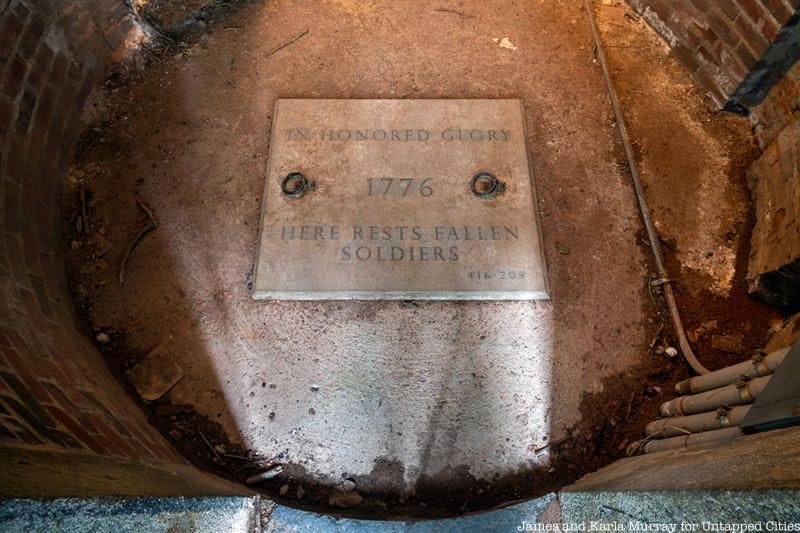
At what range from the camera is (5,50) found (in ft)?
8.00

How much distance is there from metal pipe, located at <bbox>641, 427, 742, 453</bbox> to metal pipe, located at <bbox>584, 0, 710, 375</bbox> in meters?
0.46

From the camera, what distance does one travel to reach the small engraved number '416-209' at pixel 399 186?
109 inches

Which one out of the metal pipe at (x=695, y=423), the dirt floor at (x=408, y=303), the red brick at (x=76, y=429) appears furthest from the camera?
the dirt floor at (x=408, y=303)

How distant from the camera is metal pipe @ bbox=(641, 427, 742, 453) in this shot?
1.69 meters

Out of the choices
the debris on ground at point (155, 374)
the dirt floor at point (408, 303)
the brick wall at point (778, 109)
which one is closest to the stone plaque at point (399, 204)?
the dirt floor at point (408, 303)

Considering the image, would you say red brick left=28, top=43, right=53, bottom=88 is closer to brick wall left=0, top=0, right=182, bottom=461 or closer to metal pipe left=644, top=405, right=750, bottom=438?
brick wall left=0, top=0, right=182, bottom=461

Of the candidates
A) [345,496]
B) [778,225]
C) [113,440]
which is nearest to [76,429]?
[113,440]

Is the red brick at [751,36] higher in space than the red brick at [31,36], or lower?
higher

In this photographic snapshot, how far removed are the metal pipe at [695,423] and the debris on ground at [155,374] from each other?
2.12m

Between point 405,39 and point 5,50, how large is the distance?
217 cm

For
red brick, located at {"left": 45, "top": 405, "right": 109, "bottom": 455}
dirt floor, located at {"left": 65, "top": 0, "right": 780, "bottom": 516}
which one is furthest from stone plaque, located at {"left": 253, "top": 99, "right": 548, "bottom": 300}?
red brick, located at {"left": 45, "top": 405, "right": 109, "bottom": 455}

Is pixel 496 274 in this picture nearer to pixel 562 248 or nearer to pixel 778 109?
pixel 562 248

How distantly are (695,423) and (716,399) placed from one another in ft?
0.40

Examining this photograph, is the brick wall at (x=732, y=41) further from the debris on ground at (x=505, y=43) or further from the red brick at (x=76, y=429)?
the red brick at (x=76, y=429)
